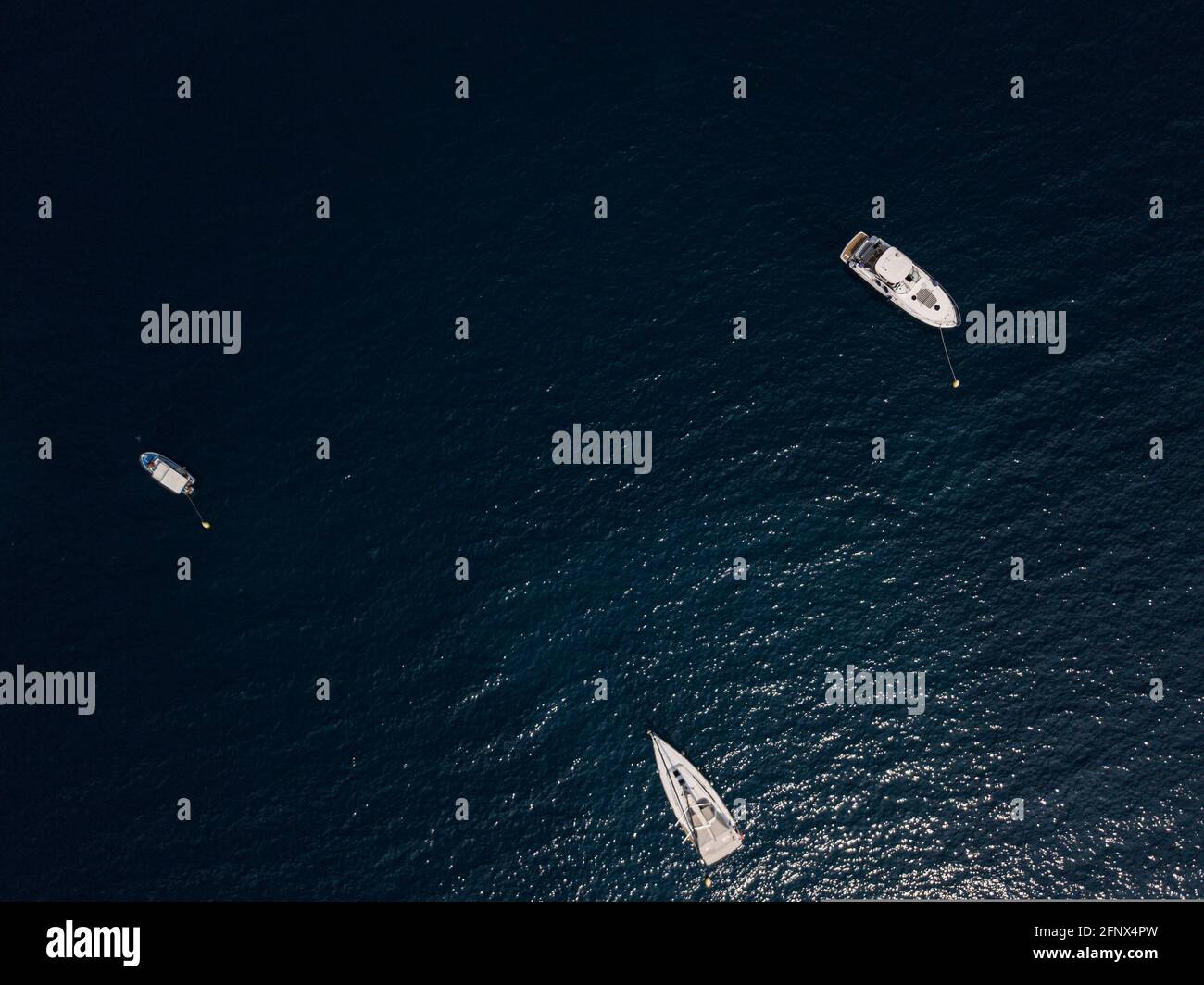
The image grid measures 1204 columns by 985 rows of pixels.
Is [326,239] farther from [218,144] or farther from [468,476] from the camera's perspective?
[468,476]

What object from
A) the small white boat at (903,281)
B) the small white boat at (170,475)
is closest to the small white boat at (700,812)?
the small white boat at (903,281)

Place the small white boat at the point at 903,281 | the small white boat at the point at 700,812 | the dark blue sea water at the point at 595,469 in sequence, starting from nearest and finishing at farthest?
the small white boat at the point at 700,812 < the dark blue sea water at the point at 595,469 < the small white boat at the point at 903,281

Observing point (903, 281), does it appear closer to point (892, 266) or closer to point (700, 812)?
point (892, 266)

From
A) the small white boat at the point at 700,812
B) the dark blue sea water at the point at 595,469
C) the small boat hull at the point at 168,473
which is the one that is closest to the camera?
the small white boat at the point at 700,812

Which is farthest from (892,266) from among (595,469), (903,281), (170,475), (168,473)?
(168,473)

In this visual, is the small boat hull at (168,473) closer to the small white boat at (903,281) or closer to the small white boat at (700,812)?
the small white boat at (700,812)

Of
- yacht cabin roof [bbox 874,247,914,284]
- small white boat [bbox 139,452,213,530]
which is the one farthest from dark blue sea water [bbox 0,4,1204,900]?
yacht cabin roof [bbox 874,247,914,284]

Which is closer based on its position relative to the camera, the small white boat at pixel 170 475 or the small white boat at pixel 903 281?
the small white boat at pixel 170 475
